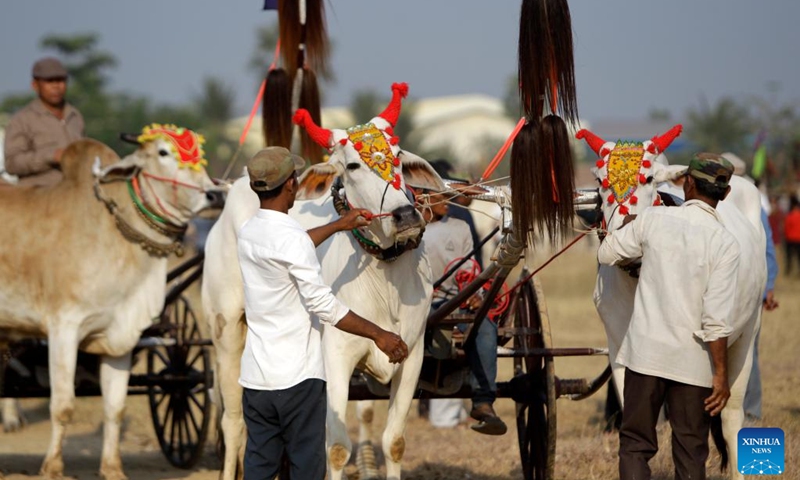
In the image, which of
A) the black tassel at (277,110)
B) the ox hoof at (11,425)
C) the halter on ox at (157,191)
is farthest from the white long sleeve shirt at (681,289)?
the ox hoof at (11,425)

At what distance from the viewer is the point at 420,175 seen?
6.39 m

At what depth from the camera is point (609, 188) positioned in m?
5.98

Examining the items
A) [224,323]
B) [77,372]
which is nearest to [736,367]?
[224,323]

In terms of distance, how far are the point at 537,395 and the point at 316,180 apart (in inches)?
81.7

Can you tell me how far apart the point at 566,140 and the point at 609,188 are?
0.51 metres

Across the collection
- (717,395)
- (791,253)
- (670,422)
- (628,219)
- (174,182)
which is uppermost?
(174,182)

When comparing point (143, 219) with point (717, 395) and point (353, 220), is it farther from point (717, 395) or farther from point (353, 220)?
point (717, 395)

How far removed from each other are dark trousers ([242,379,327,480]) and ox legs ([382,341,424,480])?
1213mm

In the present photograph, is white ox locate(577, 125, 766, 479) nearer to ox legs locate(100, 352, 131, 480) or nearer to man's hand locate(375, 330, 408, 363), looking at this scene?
man's hand locate(375, 330, 408, 363)

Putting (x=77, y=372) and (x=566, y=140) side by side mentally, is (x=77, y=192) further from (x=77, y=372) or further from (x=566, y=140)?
(x=566, y=140)

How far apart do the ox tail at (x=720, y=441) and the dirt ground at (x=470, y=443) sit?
189 mm

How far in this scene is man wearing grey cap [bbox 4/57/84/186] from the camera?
8.38m

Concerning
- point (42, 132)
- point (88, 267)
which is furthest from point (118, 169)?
point (42, 132)

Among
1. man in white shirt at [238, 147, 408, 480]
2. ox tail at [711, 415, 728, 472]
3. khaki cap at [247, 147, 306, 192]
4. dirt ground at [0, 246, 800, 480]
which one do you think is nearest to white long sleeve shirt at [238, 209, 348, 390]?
man in white shirt at [238, 147, 408, 480]
